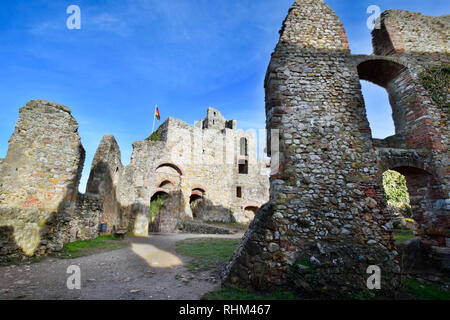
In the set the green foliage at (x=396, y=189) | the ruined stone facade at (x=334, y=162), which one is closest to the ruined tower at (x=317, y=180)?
the ruined stone facade at (x=334, y=162)

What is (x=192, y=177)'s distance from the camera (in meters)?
17.6

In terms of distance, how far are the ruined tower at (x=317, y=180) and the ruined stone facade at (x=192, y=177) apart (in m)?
11.6

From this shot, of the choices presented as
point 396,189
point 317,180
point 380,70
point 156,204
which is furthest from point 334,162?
point 396,189

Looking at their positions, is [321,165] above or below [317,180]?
above

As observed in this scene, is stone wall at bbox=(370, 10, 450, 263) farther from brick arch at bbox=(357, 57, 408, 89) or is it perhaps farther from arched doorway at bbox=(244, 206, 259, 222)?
arched doorway at bbox=(244, 206, 259, 222)

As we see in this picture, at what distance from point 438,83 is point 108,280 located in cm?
1004

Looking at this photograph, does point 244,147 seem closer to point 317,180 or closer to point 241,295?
point 317,180

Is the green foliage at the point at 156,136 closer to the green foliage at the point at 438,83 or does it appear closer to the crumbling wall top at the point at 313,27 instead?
the crumbling wall top at the point at 313,27

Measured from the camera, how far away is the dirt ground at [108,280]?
11.0ft

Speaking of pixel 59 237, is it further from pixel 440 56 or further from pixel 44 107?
pixel 440 56

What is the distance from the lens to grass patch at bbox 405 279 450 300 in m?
3.68

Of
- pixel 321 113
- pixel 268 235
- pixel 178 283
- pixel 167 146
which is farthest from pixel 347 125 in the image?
pixel 167 146

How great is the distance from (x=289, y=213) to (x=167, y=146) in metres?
14.3

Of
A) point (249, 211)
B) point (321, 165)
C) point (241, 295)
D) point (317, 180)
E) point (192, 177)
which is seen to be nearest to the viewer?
point (241, 295)
